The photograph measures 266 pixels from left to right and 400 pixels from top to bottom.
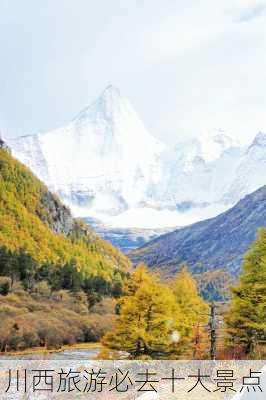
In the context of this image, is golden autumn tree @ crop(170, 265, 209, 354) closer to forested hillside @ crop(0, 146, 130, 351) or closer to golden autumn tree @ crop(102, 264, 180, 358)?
golden autumn tree @ crop(102, 264, 180, 358)

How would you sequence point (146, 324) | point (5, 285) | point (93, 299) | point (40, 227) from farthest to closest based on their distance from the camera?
1. point (40, 227)
2. point (93, 299)
3. point (5, 285)
4. point (146, 324)

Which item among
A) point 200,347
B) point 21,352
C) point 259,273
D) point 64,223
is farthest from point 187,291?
point 64,223

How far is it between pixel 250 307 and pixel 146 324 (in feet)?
17.3

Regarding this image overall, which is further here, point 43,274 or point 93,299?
point 43,274

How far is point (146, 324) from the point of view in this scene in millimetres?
30125

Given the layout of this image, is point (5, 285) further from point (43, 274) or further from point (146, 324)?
point (146, 324)

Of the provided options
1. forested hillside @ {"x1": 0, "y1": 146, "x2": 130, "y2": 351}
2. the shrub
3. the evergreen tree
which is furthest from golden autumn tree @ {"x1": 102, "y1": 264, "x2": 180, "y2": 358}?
the shrub

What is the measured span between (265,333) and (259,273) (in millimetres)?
3100

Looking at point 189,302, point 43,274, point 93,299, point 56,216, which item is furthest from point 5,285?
point 56,216

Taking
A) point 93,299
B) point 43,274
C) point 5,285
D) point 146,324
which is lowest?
point 146,324

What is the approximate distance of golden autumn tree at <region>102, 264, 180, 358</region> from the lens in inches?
1178

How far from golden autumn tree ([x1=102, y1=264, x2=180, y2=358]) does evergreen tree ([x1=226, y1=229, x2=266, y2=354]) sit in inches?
122

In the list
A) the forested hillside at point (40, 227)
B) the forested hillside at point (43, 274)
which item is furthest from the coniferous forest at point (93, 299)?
the forested hillside at point (40, 227)

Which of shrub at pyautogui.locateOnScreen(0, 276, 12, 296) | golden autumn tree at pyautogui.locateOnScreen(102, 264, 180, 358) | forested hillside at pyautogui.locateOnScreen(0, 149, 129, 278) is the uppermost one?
forested hillside at pyautogui.locateOnScreen(0, 149, 129, 278)
